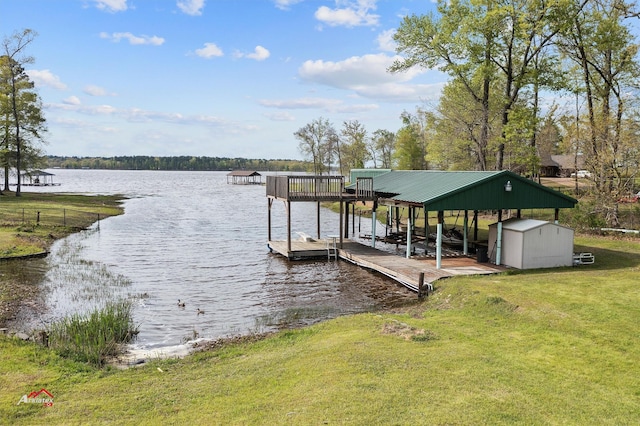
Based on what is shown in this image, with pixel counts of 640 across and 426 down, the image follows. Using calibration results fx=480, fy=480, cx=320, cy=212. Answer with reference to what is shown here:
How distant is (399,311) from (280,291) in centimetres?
521

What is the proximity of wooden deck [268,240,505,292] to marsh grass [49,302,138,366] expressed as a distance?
9796 millimetres

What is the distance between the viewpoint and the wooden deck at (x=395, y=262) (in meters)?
18.0

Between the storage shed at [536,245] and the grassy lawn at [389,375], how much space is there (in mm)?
5336

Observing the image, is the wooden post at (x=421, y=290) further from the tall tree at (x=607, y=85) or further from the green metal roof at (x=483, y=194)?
the tall tree at (x=607, y=85)

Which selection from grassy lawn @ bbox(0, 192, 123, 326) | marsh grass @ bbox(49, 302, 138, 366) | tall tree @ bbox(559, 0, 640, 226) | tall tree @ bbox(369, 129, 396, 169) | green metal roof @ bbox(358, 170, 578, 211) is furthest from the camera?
tall tree @ bbox(369, 129, 396, 169)

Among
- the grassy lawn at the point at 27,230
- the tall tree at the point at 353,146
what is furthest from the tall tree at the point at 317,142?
the grassy lawn at the point at 27,230

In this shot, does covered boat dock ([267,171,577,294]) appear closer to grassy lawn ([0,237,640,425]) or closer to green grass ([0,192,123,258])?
grassy lawn ([0,237,640,425])

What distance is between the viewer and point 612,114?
29484mm

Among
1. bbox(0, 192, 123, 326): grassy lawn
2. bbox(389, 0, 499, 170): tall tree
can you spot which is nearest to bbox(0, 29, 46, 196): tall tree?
bbox(0, 192, 123, 326): grassy lawn

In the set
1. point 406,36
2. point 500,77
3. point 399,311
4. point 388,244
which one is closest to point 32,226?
point 388,244

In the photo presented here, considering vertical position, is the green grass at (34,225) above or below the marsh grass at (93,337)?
above

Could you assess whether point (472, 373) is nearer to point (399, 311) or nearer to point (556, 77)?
point (399, 311)

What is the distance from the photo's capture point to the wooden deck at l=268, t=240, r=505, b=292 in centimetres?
1795

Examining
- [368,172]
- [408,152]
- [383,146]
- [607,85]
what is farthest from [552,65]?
[383,146]
